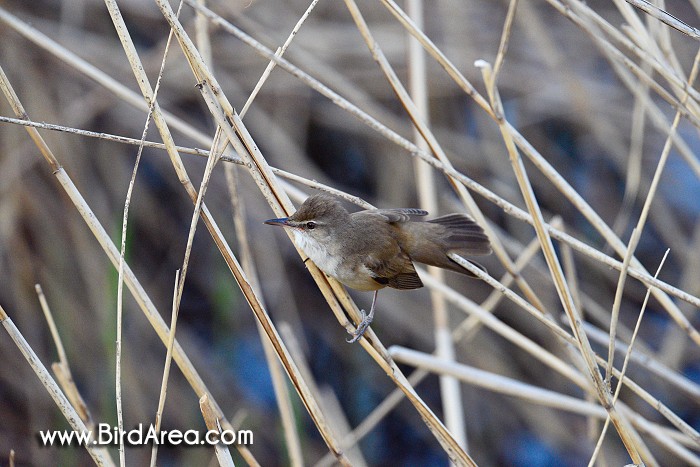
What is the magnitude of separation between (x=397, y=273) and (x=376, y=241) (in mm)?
130

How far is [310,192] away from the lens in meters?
4.02

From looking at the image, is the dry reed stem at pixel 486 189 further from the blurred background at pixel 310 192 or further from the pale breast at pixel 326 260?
the blurred background at pixel 310 192

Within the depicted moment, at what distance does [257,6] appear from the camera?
3830mm

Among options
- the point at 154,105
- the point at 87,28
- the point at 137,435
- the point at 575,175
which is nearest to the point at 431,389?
the point at 575,175

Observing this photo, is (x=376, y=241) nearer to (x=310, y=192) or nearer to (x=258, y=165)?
(x=258, y=165)

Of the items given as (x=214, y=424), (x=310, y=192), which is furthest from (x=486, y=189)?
(x=310, y=192)

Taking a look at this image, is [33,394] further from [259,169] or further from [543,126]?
[543,126]

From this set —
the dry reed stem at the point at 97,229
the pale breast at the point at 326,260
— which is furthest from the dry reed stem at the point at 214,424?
the pale breast at the point at 326,260

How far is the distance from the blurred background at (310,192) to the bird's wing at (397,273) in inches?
40.3

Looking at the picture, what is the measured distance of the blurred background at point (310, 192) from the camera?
11.7 feet

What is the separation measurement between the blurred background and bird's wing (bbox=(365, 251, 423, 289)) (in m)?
1.02

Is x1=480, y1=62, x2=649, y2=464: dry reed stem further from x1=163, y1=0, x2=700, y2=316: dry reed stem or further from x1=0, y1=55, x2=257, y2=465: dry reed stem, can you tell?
x1=0, y1=55, x2=257, y2=465: dry reed stem

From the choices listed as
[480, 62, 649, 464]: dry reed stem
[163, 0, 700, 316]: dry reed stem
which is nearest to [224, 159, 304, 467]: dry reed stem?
[163, 0, 700, 316]: dry reed stem

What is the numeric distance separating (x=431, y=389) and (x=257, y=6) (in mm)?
2447
